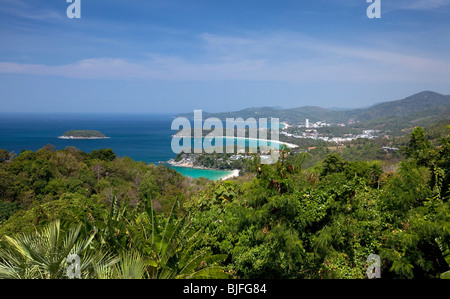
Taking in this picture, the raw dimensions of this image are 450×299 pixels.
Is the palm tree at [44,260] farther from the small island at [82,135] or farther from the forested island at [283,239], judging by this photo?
the small island at [82,135]

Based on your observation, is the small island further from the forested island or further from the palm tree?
the palm tree

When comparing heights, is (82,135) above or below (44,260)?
above

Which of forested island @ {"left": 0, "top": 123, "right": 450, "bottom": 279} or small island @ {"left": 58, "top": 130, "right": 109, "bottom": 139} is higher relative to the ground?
small island @ {"left": 58, "top": 130, "right": 109, "bottom": 139}

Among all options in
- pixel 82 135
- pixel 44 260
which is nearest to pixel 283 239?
pixel 44 260

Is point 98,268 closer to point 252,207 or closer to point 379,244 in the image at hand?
point 252,207

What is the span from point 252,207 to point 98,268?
2.35m

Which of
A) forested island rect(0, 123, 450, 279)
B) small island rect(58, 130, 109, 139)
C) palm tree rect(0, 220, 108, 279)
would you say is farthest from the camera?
small island rect(58, 130, 109, 139)

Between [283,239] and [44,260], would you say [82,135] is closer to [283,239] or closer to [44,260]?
[44,260]

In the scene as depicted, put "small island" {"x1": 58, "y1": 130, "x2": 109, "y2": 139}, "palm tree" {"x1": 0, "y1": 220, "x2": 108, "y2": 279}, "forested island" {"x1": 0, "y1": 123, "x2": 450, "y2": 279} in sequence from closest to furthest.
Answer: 1. "palm tree" {"x1": 0, "y1": 220, "x2": 108, "y2": 279}
2. "forested island" {"x1": 0, "y1": 123, "x2": 450, "y2": 279}
3. "small island" {"x1": 58, "y1": 130, "x2": 109, "y2": 139}

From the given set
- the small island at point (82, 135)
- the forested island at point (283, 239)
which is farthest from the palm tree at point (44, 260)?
the small island at point (82, 135)

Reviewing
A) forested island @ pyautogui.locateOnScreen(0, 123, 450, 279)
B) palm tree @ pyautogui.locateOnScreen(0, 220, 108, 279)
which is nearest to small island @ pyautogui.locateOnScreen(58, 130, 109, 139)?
forested island @ pyautogui.locateOnScreen(0, 123, 450, 279)

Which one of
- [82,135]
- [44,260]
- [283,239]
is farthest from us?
[82,135]

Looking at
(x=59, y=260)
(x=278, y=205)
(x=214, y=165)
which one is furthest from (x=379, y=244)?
(x=214, y=165)
